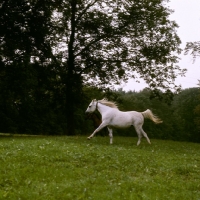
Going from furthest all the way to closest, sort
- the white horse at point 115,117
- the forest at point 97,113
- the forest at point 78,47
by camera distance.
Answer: the forest at point 97,113
the forest at point 78,47
the white horse at point 115,117

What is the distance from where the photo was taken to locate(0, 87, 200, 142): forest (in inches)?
1682

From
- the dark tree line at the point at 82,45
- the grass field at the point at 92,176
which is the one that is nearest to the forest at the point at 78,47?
the dark tree line at the point at 82,45

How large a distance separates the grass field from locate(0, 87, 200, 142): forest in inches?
826

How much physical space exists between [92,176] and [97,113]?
35.4 m

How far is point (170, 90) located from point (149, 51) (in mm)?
4827

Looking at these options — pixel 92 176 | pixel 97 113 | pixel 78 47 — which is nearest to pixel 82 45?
pixel 78 47

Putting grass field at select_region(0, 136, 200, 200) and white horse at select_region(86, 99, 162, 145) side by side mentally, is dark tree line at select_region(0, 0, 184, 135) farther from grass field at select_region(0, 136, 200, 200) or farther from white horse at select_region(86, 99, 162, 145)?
grass field at select_region(0, 136, 200, 200)

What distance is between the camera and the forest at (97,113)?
42719 mm

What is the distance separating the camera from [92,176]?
13.3 meters

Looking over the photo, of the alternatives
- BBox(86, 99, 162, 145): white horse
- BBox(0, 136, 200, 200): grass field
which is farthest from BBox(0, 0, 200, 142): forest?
BBox(0, 136, 200, 200): grass field

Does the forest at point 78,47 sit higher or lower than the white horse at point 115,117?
higher

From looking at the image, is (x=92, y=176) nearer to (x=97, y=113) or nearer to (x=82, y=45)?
(x=82, y=45)

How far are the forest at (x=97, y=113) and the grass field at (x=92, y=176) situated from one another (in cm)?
2098

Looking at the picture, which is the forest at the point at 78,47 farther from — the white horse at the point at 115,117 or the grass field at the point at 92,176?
the grass field at the point at 92,176
